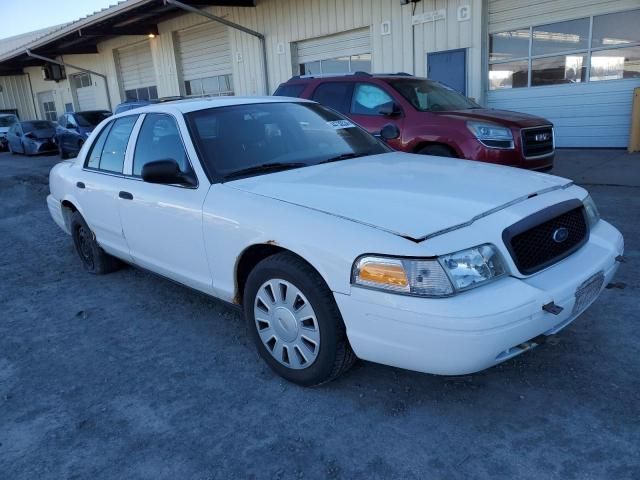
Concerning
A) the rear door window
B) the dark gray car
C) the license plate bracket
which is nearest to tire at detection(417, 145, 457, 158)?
the rear door window

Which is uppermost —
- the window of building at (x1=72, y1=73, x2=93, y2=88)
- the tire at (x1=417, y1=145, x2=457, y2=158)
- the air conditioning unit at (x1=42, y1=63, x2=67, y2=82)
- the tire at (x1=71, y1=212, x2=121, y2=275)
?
the air conditioning unit at (x1=42, y1=63, x2=67, y2=82)

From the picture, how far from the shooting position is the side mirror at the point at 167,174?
10.7 feet

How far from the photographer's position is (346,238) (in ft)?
8.12

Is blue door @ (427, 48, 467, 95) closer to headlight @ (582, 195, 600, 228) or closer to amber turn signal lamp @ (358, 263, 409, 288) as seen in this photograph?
headlight @ (582, 195, 600, 228)

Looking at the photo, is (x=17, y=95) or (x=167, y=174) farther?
(x=17, y=95)

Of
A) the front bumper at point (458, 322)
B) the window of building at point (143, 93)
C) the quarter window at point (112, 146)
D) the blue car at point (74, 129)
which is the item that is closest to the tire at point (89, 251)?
the quarter window at point (112, 146)

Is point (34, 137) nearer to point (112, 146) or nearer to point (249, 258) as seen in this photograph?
point (112, 146)

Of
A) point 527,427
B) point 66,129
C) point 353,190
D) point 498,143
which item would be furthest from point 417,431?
point 66,129

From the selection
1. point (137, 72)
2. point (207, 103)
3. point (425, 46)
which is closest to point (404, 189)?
point (207, 103)

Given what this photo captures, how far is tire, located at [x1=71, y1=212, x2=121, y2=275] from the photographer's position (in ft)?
16.0

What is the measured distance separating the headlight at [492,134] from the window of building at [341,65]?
7535 millimetres

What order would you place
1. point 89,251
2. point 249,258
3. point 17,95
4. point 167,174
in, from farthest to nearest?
point 17,95 → point 89,251 → point 167,174 → point 249,258

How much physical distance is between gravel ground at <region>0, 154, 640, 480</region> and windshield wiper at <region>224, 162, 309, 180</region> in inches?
45.2

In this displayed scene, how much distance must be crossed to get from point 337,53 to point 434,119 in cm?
843
